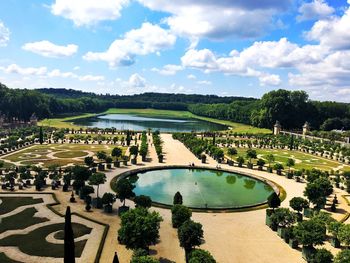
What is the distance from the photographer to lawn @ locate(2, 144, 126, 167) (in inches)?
2474

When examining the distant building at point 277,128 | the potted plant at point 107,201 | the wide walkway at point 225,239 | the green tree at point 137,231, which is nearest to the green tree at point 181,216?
the wide walkway at point 225,239

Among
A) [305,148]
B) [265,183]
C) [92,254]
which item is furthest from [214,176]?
[305,148]

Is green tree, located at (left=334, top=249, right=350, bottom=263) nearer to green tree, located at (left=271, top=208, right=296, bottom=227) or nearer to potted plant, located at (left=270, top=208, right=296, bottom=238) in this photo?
potted plant, located at (left=270, top=208, right=296, bottom=238)

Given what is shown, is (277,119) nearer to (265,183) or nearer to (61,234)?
(265,183)

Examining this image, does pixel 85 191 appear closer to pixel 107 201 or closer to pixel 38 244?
pixel 107 201

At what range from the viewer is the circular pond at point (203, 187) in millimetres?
43750

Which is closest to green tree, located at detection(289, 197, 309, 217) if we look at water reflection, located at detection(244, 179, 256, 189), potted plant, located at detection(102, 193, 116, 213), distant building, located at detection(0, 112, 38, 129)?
water reflection, located at detection(244, 179, 256, 189)

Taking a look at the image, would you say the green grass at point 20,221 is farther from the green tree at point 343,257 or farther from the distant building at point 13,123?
the distant building at point 13,123

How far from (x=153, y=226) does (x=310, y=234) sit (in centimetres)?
1224

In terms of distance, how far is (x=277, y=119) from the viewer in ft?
420

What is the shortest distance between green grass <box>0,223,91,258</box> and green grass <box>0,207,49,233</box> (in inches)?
73.2

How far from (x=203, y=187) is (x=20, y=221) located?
2521 cm

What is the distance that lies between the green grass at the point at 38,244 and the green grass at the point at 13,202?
691 centimetres

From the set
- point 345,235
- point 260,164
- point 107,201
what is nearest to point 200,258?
point 345,235
